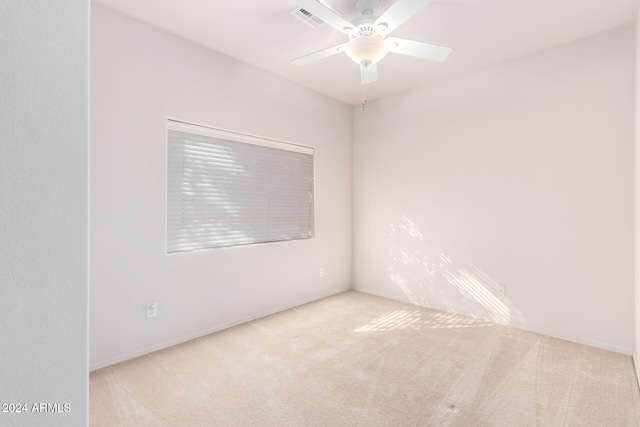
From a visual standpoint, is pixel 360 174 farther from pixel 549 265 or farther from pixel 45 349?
pixel 45 349

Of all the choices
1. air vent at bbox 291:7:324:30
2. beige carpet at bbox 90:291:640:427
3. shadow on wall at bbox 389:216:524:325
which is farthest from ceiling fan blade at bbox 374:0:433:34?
shadow on wall at bbox 389:216:524:325

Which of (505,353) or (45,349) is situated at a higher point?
(45,349)

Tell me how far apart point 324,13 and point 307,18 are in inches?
25.1

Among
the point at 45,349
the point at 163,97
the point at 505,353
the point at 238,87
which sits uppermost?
the point at 238,87

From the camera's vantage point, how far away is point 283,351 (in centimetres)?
258

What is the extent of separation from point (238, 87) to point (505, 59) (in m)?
2.62

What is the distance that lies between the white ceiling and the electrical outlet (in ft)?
7.40

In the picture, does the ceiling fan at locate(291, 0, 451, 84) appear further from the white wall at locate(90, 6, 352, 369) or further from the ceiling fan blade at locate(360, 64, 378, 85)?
the white wall at locate(90, 6, 352, 369)

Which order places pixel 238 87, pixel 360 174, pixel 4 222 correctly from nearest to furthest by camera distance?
pixel 4 222 → pixel 238 87 → pixel 360 174

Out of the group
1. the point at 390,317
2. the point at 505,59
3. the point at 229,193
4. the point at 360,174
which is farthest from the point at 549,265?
the point at 229,193

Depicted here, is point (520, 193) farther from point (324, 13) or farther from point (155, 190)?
point (155, 190)

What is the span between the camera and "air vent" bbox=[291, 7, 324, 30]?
2336 mm

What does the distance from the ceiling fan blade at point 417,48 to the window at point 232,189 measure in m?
1.67

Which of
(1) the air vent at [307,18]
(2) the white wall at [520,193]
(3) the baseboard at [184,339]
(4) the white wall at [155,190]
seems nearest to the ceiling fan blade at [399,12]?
(1) the air vent at [307,18]
